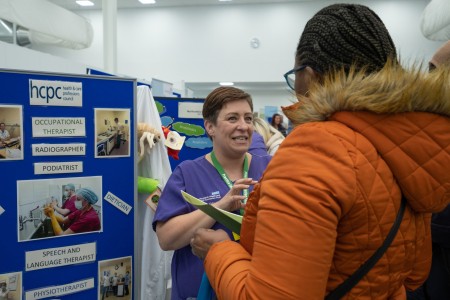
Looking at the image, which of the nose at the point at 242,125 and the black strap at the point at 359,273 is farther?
the nose at the point at 242,125

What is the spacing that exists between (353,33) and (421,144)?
0.29m

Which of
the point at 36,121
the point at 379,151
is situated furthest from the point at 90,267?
the point at 379,151

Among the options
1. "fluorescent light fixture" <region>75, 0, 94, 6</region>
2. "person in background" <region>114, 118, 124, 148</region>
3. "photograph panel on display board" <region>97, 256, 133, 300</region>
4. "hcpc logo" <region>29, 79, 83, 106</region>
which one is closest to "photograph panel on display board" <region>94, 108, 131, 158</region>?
"person in background" <region>114, 118, 124, 148</region>

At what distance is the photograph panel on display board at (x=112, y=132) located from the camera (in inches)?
73.1

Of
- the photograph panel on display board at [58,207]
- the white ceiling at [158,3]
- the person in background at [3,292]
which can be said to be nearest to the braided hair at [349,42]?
the photograph panel on display board at [58,207]

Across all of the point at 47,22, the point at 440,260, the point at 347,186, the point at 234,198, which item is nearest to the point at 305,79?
the point at 347,186

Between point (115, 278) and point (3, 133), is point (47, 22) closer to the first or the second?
point (3, 133)

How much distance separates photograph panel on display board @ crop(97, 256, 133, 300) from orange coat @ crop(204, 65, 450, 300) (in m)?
1.35

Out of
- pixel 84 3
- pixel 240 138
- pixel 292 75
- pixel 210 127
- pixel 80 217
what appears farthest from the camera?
pixel 84 3

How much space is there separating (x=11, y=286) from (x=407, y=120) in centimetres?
182

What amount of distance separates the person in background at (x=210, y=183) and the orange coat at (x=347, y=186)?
23.2 inches

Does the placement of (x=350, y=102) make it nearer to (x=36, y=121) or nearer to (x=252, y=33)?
(x=36, y=121)

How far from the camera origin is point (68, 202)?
1.82m

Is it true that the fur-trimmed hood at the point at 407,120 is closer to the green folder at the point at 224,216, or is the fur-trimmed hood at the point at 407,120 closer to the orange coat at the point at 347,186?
the orange coat at the point at 347,186
